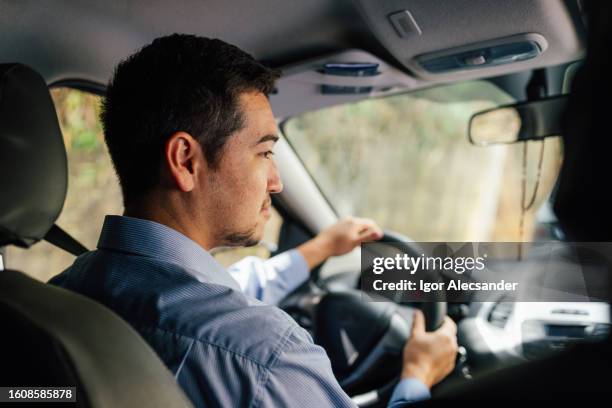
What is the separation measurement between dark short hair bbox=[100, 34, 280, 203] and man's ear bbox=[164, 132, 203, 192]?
0.6 inches

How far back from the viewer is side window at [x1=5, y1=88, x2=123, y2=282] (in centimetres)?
182

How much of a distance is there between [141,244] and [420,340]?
3.08ft

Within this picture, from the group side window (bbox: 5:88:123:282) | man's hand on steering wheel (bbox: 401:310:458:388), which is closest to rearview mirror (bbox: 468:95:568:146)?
man's hand on steering wheel (bbox: 401:310:458:388)

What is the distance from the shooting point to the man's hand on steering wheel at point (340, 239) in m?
2.24

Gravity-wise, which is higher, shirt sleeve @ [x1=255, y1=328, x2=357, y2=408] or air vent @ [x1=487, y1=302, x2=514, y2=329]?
shirt sleeve @ [x1=255, y1=328, x2=357, y2=408]

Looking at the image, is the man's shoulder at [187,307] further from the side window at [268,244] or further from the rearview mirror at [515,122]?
the side window at [268,244]

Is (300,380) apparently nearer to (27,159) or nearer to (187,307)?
(187,307)

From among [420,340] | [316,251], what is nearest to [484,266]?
[420,340]

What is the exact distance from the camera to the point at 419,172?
6320mm

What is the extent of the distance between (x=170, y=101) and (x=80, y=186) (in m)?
0.83

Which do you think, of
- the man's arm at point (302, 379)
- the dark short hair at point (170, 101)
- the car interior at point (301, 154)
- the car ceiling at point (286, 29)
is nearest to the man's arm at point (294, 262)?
the car interior at point (301, 154)

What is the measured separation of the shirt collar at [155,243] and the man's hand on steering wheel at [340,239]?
1021 mm

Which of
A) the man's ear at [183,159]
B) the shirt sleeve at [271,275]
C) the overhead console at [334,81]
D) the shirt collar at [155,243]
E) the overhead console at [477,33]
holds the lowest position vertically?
the shirt sleeve at [271,275]

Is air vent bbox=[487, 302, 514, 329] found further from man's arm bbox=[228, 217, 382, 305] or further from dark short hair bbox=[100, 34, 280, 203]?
dark short hair bbox=[100, 34, 280, 203]
